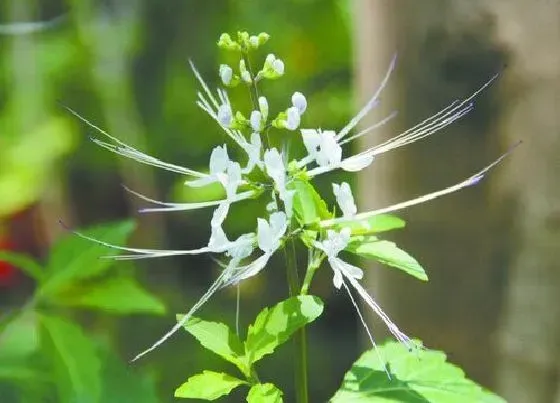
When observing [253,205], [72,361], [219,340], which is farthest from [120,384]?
[253,205]

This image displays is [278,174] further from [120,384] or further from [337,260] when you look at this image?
[120,384]

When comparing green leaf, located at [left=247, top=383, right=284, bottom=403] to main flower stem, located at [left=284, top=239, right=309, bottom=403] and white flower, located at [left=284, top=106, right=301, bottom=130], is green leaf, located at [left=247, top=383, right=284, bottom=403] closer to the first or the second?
main flower stem, located at [left=284, top=239, right=309, bottom=403]

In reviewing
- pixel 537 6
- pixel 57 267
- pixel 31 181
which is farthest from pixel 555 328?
pixel 31 181

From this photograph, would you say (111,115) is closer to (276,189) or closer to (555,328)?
(555,328)

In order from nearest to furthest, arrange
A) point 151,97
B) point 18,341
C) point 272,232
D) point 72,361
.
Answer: point 272,232, point 72,361, point 18,341, point 151,97

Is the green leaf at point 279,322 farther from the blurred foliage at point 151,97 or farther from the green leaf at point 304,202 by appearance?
the blurred foliage at point 151,97

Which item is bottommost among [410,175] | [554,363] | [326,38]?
[554,363]
